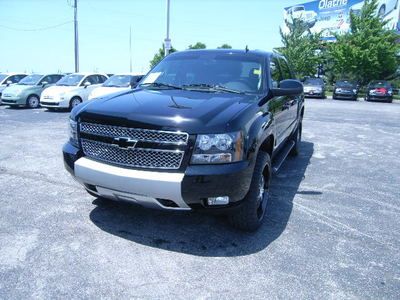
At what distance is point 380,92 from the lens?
2486cm

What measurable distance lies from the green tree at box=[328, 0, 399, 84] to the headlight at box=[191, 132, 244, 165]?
31271mm

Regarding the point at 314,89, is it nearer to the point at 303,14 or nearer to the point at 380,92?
the point at 380,92

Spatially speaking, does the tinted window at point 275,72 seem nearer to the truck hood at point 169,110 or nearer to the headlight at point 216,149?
the truck hood at point 169,110

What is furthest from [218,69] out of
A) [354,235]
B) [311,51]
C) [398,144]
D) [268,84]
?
[311,51]

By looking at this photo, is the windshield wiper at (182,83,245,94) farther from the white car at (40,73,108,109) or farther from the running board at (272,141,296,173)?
the white car at (40,73,108,109)

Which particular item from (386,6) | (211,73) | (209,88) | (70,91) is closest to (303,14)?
(386,6)

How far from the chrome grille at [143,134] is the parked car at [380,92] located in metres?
25.7

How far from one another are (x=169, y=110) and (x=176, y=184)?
686 mm

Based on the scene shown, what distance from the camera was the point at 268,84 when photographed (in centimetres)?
416

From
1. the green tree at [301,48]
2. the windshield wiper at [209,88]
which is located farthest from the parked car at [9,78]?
the green tree at [301,48]

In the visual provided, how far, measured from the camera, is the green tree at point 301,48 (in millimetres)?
34406

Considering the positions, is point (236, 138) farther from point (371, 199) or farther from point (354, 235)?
point (371, 199)

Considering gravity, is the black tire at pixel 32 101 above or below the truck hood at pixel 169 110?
below

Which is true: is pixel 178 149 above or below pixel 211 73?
below
